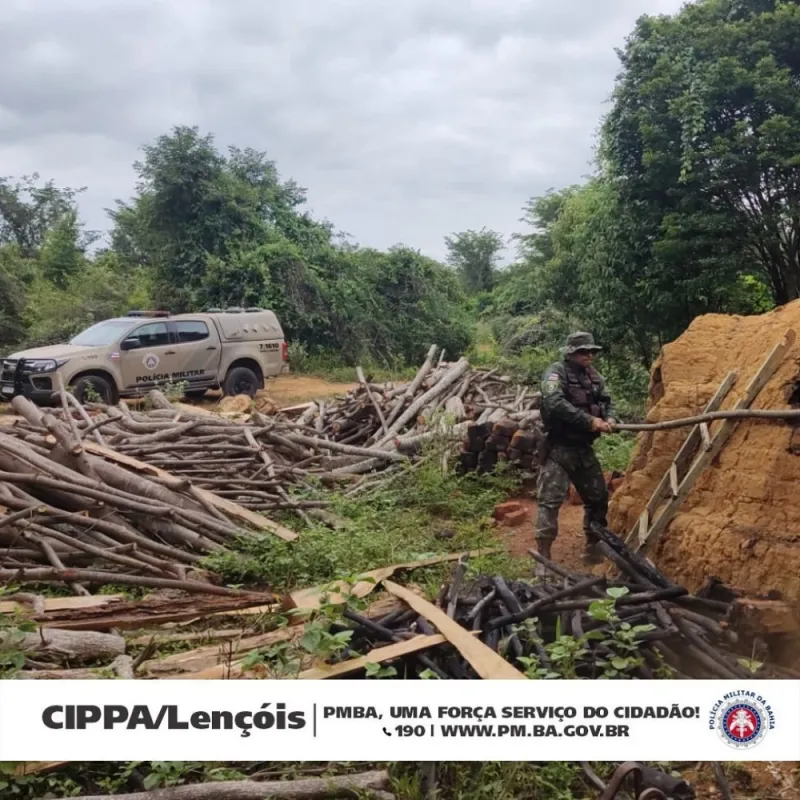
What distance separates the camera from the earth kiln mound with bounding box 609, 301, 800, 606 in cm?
485

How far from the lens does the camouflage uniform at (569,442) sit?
655 cm

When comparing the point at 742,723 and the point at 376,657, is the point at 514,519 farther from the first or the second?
the point at 742,723

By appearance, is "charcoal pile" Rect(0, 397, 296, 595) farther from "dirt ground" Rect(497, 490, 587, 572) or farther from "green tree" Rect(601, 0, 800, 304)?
"green tree" Rect(601, 0, 800, 304)

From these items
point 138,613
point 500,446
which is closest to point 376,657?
point 138,613

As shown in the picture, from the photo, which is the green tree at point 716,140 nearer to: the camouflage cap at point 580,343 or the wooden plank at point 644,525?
the camouflage cap at point 580,343

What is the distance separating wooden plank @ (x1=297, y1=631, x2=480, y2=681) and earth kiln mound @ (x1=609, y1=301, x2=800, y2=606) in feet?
6.83

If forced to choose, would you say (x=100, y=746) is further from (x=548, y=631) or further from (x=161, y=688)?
(x=548, y=631)

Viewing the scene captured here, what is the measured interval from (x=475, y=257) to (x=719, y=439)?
39.9 metres

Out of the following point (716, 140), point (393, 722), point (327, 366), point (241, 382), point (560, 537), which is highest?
point (716, 140)

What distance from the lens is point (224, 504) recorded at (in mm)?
7195

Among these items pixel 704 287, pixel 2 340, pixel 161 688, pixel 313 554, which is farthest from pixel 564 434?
pixel 2 340

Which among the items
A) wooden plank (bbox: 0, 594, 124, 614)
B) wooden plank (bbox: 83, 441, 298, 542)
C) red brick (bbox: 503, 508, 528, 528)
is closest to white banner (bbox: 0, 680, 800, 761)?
wooden plank (bbox: 0, 594, 124, 614)

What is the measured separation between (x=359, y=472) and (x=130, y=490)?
3.21m

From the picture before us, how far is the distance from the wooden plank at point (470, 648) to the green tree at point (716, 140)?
30.2 ft
